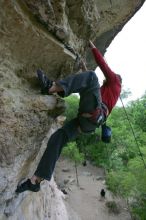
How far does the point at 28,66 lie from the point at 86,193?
17896mm

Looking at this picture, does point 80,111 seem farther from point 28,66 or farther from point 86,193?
point 86,193

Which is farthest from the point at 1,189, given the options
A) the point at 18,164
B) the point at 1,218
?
the point at 1,218

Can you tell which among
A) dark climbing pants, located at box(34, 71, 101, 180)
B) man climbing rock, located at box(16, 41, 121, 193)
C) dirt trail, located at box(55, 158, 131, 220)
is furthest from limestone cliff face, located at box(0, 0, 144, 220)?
dirt trail, located at box(55, 158, 131, 220)

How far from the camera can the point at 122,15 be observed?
A: 7754mm

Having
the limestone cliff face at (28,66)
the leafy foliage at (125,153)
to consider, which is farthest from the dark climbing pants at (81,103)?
the leafy foliage at (125,153)

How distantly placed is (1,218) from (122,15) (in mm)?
6196

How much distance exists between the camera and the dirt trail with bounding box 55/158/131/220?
1794 centimetres

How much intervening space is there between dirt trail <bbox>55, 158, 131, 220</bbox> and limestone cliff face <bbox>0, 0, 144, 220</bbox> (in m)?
8.55

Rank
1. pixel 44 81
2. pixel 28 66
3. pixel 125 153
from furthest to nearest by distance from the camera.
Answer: pixel 125 153, pixel 28 66, pixel 44 81

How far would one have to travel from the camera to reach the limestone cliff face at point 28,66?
4508 millimetres

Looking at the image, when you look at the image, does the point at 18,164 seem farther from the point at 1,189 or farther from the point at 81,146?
the point at 81,146

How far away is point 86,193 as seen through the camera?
2136cm

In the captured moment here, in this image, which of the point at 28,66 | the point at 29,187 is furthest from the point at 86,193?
the point at 28,66

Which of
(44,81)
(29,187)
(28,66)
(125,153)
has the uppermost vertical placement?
(44,81)
